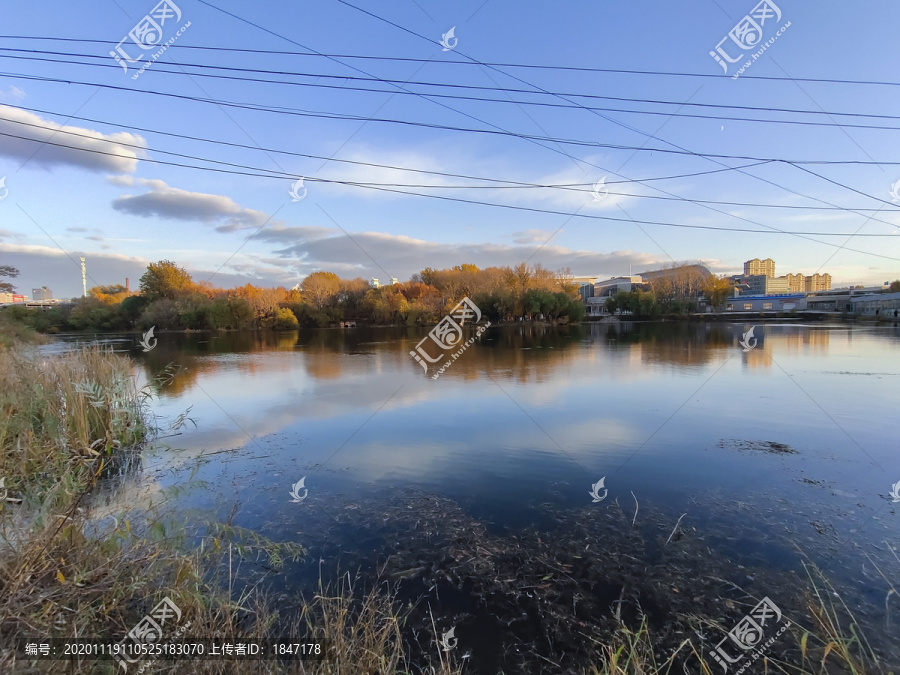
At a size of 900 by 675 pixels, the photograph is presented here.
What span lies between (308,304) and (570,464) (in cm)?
5590

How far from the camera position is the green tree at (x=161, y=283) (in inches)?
2219

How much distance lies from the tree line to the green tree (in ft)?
0.39

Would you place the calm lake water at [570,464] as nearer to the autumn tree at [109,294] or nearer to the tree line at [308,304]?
the tree line at [308,304]

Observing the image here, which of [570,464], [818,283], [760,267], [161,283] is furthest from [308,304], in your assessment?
[818,283]

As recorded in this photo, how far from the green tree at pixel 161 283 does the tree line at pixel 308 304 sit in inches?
4.7

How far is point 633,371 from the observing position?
1492 centimetres

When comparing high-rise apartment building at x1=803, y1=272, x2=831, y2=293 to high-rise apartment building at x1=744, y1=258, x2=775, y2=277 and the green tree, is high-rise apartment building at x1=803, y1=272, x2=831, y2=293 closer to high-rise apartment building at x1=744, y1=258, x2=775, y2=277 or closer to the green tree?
high-rise apartment building at x1=744, y1=258, x2=775, y2=277

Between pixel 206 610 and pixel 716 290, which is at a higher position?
pixel 716 290

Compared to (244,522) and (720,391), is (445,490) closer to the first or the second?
(244,522)

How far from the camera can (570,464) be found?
6363mm

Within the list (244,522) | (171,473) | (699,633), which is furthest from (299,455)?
(699,633)

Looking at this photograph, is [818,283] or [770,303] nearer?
[770,303]

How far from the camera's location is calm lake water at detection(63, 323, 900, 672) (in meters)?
4.12

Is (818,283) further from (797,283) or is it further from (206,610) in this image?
(206,610)
